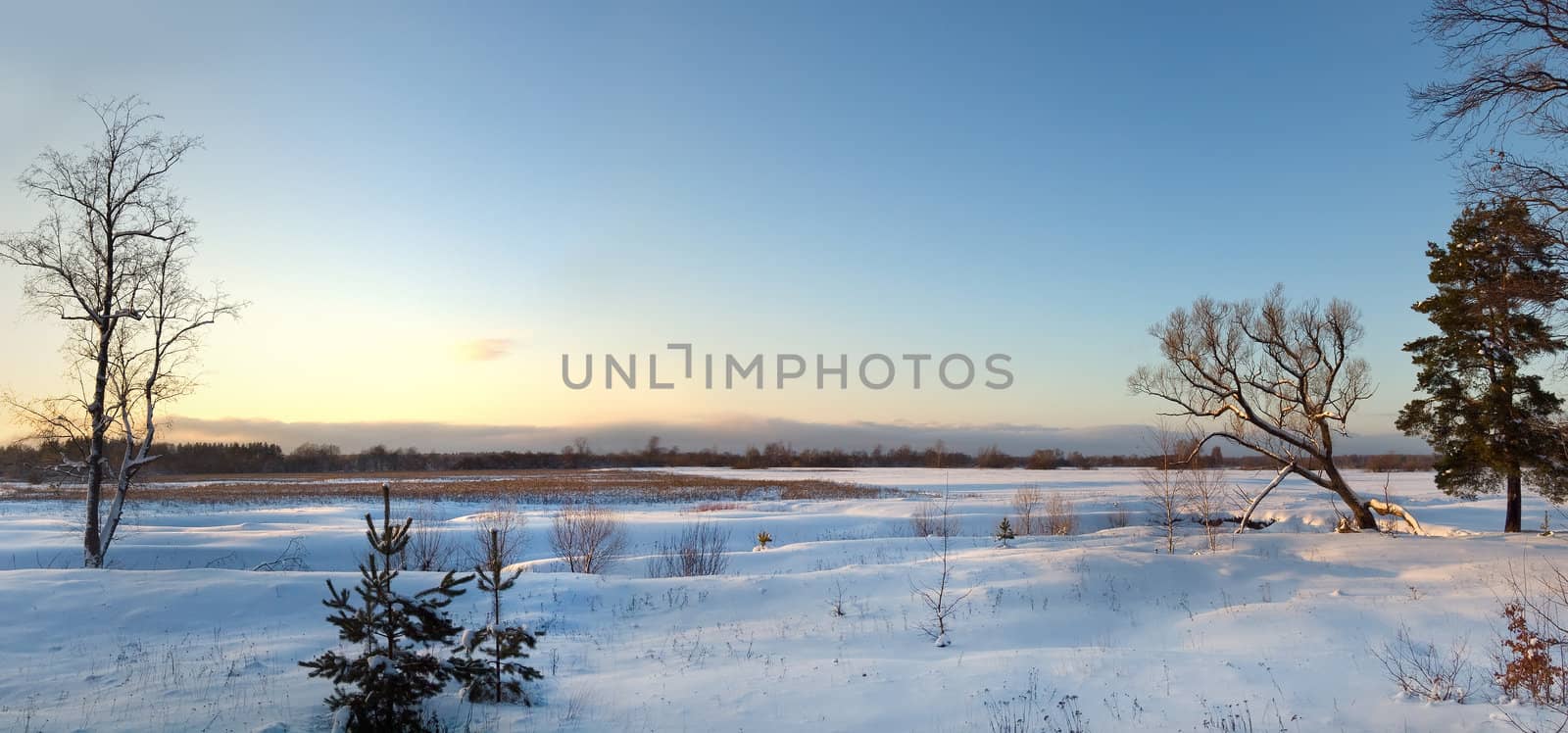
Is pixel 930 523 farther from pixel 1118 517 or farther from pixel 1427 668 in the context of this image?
pixel 1427 668

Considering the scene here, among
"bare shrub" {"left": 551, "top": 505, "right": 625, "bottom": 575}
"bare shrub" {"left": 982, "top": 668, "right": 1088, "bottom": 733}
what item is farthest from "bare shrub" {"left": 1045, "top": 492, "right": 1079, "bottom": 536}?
"bare shrub" {"left": 982, "top": 668, "right": 1088, "bottom": 733}

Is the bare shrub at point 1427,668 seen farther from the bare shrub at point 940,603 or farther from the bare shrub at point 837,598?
the bare shrub at point 837,598

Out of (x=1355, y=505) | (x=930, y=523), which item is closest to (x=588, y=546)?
(x=930, y=523)

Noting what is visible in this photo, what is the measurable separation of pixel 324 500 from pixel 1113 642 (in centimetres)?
5029

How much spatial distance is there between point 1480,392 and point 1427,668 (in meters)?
19.4

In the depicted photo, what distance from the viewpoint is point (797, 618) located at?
15.4 m

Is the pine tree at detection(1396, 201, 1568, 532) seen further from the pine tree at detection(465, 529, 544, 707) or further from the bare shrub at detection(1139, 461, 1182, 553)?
the pine tree at detection(465, 529, 544, 707)

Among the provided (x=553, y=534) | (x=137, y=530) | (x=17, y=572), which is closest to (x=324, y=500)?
(x=137, y=530)

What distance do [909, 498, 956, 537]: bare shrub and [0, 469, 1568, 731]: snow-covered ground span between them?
9225mm

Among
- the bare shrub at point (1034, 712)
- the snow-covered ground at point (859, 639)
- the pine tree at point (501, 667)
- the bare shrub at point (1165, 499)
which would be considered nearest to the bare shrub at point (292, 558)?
the snow-covered ground at point (859, 639)

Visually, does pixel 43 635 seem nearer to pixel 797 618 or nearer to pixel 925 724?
pixel 797 618

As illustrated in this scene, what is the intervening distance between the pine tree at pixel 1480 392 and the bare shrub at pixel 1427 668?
13.5m

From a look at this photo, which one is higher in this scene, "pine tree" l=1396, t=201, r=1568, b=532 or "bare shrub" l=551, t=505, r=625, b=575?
"pine tree" l=1396, t=201, r=1568, b=532

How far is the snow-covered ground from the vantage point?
29.8 feet
